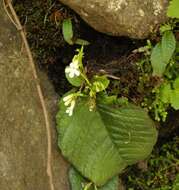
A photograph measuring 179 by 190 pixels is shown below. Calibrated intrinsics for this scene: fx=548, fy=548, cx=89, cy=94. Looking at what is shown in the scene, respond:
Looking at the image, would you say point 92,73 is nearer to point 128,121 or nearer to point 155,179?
point 128,121

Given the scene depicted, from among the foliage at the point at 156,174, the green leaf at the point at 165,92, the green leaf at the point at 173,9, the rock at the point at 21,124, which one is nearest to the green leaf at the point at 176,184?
the foliage at the point at 156,174

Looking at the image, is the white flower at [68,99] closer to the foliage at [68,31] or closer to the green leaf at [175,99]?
the foliage at [68,31]

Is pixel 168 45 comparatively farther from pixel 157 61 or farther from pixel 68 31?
pixel 68 31

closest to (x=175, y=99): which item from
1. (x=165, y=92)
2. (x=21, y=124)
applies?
(x=165, y=92)

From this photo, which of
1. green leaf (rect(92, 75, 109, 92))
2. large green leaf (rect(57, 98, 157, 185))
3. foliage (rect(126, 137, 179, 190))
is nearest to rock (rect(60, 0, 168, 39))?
green leaf (rect(92, 75, 109, 92))

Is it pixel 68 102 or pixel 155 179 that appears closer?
pixel 68 102

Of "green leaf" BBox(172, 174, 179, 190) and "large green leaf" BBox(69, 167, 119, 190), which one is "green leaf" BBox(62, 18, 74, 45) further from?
"green leaf" BBox(172, 174, 179, 190)

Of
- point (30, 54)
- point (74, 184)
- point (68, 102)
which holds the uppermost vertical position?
point (30, 54)

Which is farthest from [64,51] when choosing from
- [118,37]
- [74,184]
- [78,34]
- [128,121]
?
[74,184]
